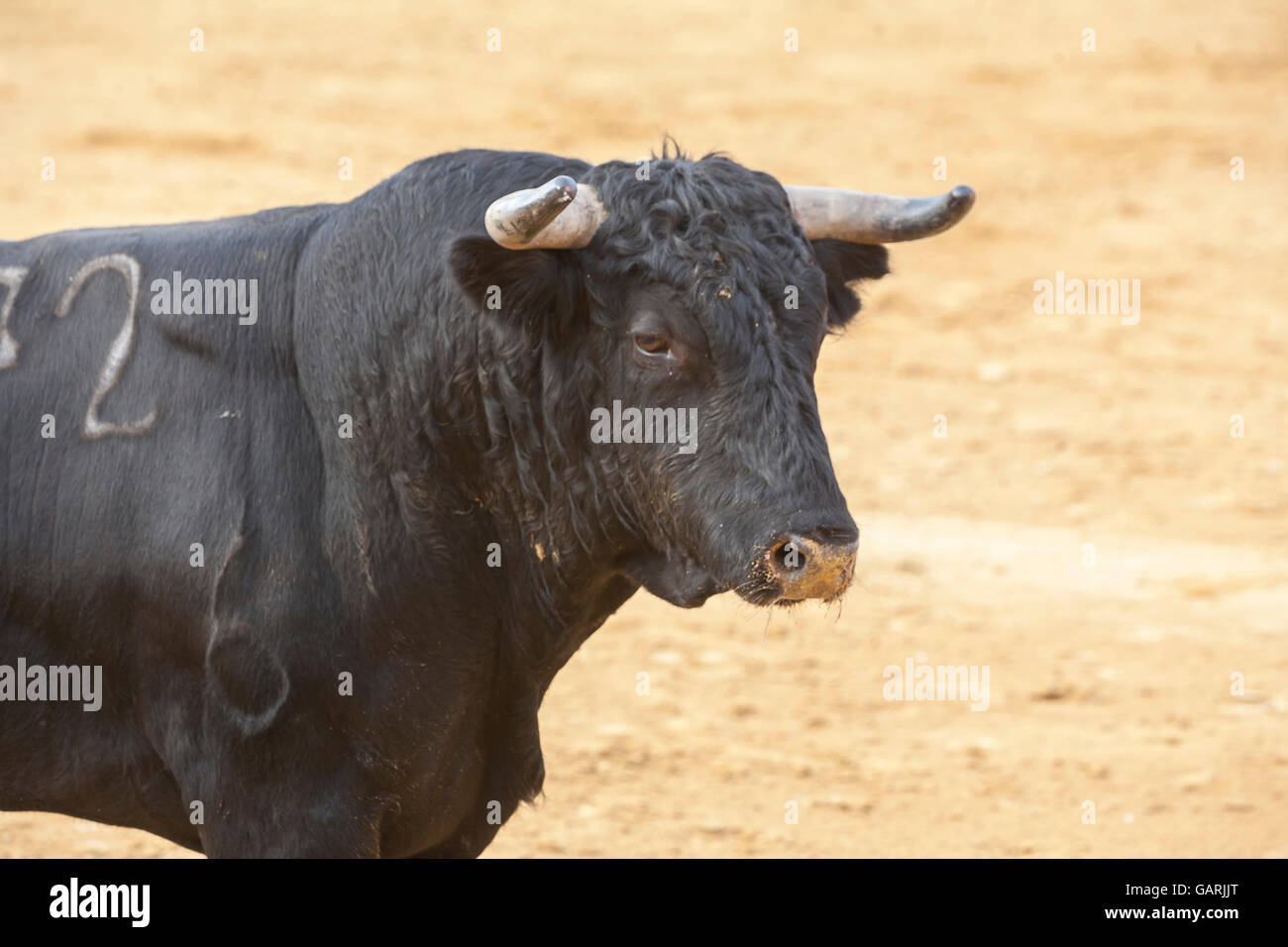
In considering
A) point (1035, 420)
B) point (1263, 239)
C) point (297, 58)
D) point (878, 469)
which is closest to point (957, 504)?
point (878, 469)

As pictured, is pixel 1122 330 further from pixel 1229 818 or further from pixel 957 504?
pixel 1229 818

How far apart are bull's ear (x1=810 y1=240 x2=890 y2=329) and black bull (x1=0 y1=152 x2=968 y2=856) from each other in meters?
0.09

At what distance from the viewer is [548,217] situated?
4520 mm

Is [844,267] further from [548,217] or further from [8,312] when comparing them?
[8,312]

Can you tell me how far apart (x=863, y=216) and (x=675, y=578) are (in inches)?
50.3

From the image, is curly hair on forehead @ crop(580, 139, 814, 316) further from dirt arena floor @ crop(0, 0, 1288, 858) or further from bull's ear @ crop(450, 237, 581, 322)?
dirt arena floor @ crop(0, 0, 1288, 858)

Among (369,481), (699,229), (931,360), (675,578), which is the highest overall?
(931,360)

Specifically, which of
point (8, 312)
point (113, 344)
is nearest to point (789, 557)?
point (113, 344)

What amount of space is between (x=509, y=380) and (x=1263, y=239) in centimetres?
1411

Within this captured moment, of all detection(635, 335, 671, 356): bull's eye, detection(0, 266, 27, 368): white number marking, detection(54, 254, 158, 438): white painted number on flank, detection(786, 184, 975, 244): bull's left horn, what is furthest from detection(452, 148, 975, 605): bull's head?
detection(0, 266, 27, 368): white number marking

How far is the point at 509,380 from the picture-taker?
15.9 ft

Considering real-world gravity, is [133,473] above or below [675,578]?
above

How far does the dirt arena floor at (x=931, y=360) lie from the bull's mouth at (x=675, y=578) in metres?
2.92

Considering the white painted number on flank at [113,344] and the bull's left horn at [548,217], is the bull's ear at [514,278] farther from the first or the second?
the white painted number on flank at [113,344]
